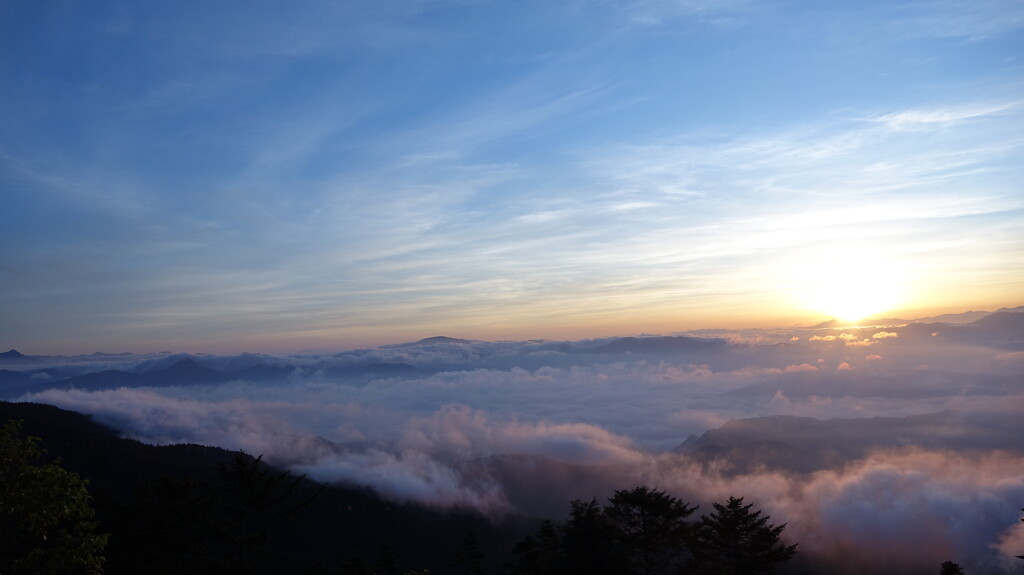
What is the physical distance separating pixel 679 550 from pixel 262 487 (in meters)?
25.4

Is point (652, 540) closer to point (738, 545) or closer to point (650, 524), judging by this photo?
point (650, 524)

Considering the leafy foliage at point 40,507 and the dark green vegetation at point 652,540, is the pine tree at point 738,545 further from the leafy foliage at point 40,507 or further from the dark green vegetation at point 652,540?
the leafy foliage at point 40,507

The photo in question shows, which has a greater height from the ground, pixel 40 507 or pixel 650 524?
pixel 40 507

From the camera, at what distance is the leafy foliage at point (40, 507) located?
12867 mm

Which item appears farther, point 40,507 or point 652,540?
point 652,540

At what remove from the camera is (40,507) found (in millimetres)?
12945

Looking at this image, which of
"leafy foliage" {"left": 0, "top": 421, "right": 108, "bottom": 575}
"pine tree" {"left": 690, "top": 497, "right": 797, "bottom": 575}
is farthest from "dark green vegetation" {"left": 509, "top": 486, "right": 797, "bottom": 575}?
"leafy foliage" {"left": 0, "top": 421, "right": 108, "bottom": 575}

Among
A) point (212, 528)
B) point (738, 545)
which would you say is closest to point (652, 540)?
point (738, 545)

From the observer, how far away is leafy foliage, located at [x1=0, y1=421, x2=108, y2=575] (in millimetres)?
12867

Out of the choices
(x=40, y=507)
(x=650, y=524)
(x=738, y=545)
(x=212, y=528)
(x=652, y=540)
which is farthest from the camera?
(x=738, y=545)

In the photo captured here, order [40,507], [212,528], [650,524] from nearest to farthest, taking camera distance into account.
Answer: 1. [40,507]
2. [212,528]
3. [650,524]

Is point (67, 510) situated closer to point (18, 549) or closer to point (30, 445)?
point (30, 445)

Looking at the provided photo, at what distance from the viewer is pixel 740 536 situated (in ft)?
121

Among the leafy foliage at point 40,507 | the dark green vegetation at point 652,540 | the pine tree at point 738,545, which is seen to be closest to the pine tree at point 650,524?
the dark green vegetation at point 652,540
